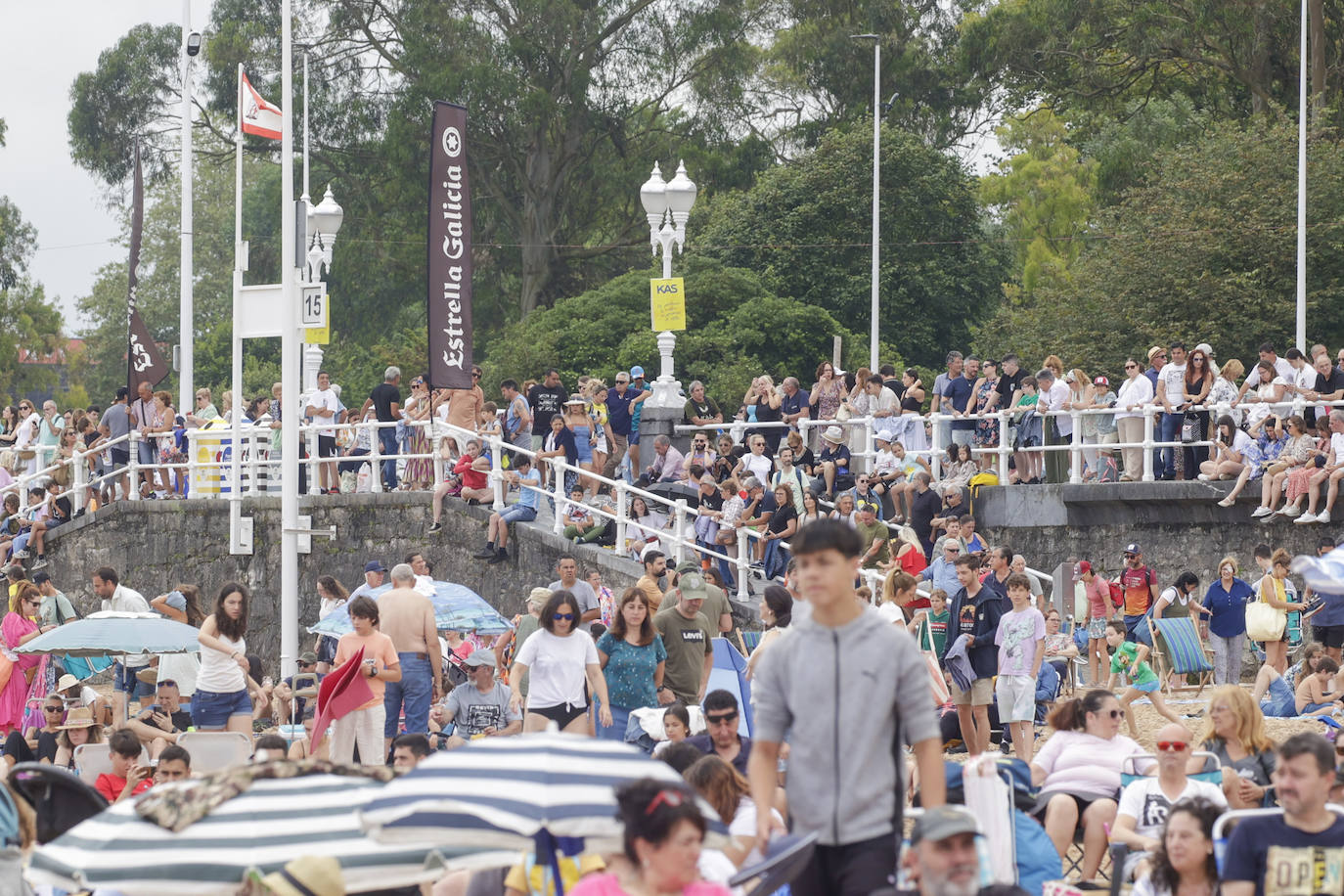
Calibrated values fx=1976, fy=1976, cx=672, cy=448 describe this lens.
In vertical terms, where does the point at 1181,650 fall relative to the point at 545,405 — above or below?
below

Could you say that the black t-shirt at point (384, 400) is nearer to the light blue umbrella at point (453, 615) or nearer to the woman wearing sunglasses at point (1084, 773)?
the light blue umbrella at point (453, 615)

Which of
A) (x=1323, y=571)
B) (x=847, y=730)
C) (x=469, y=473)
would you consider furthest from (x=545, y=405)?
(x=847, y=730)

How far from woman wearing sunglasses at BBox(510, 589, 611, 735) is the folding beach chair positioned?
7.80 metres

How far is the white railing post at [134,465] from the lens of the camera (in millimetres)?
26391

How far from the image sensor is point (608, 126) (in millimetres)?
47531

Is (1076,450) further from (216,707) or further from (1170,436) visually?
(216,707)

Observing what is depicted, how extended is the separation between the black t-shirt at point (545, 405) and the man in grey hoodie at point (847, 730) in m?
17.0

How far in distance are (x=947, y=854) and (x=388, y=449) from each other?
20.5 metres

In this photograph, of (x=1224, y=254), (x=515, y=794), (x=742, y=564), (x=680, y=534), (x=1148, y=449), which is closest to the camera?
(x=515, y=794)

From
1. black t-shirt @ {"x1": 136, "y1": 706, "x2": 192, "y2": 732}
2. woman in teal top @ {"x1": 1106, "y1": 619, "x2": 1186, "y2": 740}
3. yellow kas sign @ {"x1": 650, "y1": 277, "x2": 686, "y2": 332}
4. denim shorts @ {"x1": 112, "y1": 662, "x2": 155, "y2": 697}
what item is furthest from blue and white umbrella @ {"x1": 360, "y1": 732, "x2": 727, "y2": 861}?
yellow kas sign @ {"x1": 650, "y1": 277, "x2": 686, "y2": 332}

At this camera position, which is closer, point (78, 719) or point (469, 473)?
point (78, 719)

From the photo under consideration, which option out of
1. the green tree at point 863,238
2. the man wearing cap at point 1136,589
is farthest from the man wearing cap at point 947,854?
the green tree at point 863,238

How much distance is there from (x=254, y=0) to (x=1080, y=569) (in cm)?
3485

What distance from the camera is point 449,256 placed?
22.4m
